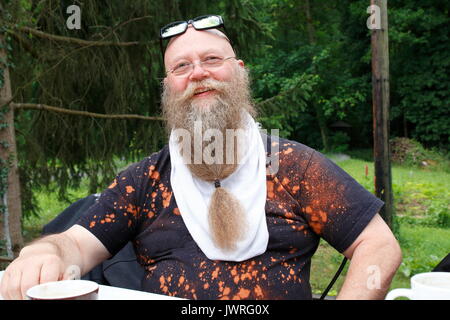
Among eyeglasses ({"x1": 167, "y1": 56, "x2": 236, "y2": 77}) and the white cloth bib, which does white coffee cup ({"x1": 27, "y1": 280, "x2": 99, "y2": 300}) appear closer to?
the white cloth bib

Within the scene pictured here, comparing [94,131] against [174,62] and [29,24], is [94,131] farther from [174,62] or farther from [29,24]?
[174,62]

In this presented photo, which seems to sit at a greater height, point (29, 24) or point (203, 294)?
point (29, 24)

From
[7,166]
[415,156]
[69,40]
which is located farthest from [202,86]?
[415,156]

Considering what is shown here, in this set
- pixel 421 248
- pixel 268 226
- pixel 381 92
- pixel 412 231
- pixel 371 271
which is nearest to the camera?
pixel 371 271

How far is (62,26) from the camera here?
5.01 meters

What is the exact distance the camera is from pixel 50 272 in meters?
1.41

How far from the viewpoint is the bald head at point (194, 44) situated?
1.99m

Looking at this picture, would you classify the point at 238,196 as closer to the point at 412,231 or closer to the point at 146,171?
the point at 146,171

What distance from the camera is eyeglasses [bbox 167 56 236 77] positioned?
197cm

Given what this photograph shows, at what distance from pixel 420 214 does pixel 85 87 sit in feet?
20.4

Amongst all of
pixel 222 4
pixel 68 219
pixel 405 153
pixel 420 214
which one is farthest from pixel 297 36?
pixel 68 219

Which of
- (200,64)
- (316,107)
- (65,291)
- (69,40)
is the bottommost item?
(65,291)

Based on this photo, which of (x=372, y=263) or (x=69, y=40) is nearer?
(x=372, y=263)

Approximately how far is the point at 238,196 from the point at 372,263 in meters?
0.57
